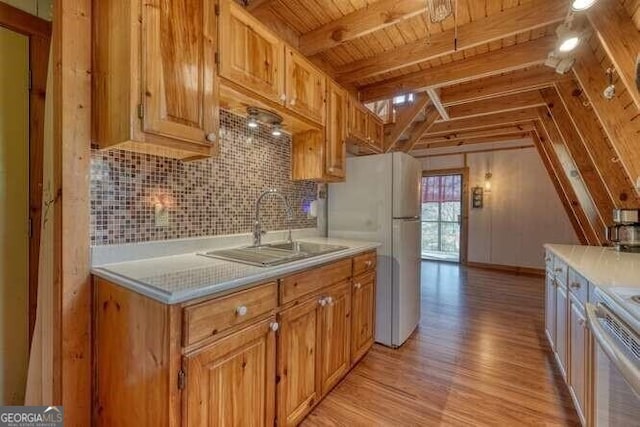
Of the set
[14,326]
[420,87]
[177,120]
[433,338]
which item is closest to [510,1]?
[420,87]

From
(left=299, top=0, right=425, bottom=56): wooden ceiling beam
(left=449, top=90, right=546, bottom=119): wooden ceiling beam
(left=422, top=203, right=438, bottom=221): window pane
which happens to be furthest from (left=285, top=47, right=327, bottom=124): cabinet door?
(left=422, top=203, right=438, bottom=221): window pane

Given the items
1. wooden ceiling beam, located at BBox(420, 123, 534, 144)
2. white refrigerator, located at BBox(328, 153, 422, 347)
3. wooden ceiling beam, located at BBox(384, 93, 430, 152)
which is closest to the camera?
white refrigerator, located at BBox(328, 153, 422, 347)

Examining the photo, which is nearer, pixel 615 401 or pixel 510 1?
pixel 615 401

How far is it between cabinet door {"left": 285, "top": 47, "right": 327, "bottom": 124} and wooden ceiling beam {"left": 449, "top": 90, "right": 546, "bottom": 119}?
8.61ft

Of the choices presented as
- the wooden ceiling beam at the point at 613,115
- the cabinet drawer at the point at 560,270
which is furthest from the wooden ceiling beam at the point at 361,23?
the cabinet drawer at the point at 560,270

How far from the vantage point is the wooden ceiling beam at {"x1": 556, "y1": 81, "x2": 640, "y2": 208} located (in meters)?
2.26

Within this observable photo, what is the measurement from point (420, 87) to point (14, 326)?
136 inches

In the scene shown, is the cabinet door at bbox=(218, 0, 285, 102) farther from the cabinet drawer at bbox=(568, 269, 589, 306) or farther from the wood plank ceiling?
the cabinet drawer at bbox=(568, 269, 589, 306)

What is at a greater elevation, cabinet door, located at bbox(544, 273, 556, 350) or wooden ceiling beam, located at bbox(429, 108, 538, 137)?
wooden ceiling beam, located at bbox(429, 108, 538, 137)

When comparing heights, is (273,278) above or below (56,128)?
below

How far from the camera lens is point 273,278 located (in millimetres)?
1378

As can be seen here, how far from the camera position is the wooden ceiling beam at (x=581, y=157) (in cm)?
281

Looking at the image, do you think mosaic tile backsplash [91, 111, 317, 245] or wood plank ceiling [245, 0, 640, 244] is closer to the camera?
mosaic tile backsplash [91, 111, 317, 245]

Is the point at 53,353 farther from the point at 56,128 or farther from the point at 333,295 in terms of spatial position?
the point at 333,295
